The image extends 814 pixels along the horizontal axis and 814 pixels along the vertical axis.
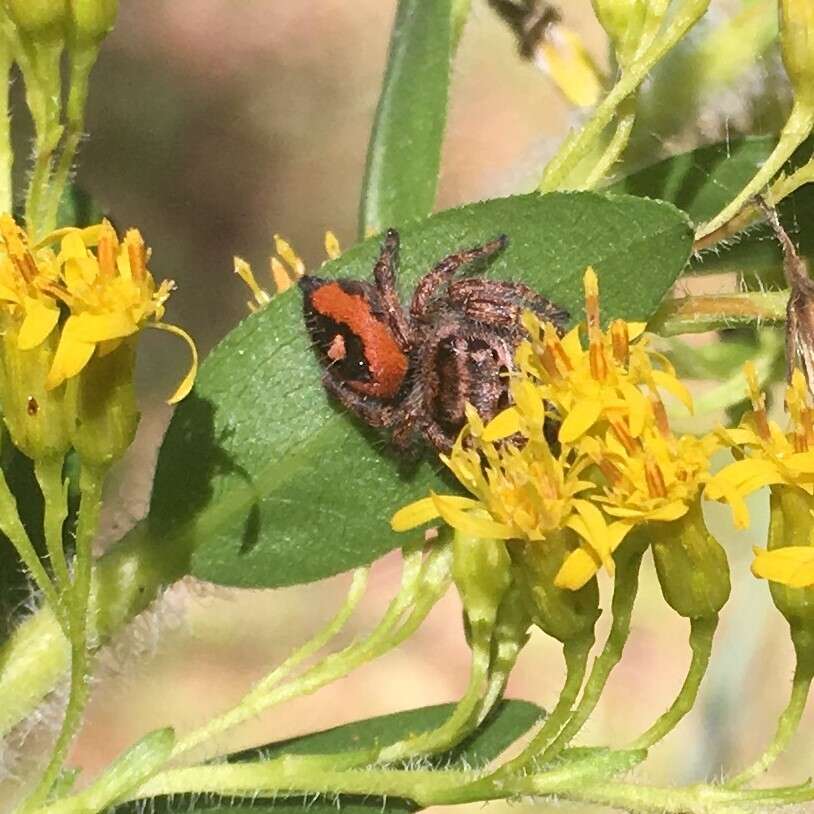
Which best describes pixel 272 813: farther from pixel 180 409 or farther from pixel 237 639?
pixel 237 639

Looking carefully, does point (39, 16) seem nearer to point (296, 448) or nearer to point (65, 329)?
point (65, 329)

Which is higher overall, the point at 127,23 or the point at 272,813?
the point at 127,23

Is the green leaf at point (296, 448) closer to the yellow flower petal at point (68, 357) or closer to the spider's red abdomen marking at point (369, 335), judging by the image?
the spider's red abdomen marking at point (369, 335)

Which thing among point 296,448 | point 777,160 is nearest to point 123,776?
point 296,448

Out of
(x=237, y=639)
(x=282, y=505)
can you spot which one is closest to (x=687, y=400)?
(x=282, y=505)

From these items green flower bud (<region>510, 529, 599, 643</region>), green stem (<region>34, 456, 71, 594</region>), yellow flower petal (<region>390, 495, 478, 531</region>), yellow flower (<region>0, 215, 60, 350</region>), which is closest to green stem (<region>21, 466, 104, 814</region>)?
green stem (<region>34, 456, 71, 594</region>)

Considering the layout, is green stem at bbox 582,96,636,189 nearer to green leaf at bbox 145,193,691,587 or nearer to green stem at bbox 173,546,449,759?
green leaf at bbox 145,193,691,587

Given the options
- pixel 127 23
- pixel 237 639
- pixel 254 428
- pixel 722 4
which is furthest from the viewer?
pixel 127 23
